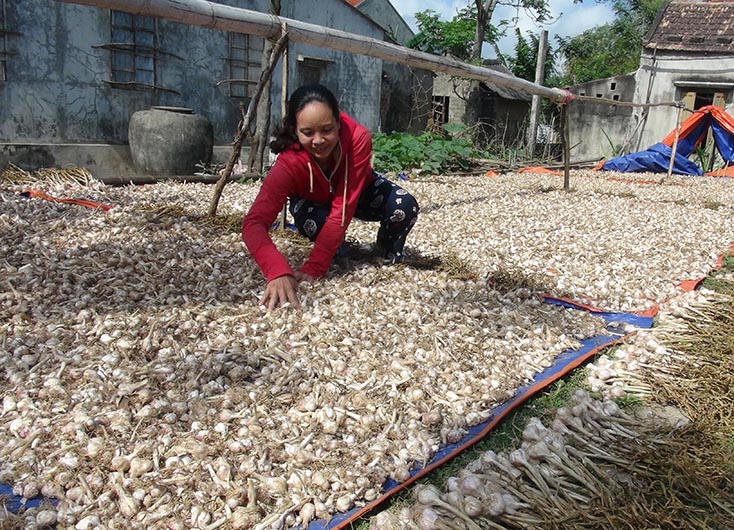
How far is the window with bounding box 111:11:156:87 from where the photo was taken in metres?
7.93

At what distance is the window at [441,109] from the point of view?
1605cm

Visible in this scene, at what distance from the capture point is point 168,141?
671cm

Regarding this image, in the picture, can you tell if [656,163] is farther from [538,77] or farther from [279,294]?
[279,294]

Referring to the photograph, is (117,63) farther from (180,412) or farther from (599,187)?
(180,412)

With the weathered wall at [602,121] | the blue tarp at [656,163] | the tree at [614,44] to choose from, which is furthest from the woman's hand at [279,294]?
the tree at [614,44]

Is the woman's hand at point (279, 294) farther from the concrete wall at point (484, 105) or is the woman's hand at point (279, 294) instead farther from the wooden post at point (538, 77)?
the concrete wall at point (484, 105)

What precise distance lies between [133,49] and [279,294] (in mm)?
7022

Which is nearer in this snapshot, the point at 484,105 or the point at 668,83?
the point at 668,83

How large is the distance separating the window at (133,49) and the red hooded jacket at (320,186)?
6453 millimetres

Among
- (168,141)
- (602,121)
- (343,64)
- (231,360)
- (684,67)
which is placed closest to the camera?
(231,360)

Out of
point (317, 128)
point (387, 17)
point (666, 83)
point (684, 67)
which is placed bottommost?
point (317, 128)

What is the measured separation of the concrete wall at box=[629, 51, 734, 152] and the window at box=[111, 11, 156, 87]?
1034 cm

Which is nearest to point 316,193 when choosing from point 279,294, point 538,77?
point 279,294

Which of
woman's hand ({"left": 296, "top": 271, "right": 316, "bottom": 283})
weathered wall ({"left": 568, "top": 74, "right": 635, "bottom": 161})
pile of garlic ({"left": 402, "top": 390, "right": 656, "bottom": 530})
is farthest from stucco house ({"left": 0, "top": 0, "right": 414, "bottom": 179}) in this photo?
weathered wall ({"left": 568, "top": 74, "right": 635, "bottom": 161})
